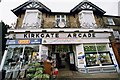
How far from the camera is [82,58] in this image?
40.0 ft

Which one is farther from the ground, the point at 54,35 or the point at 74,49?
the point at 54,35

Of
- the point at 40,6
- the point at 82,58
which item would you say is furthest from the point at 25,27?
the point at 82,58

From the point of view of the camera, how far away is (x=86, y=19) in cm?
1488

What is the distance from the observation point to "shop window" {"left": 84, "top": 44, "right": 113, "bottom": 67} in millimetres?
12297

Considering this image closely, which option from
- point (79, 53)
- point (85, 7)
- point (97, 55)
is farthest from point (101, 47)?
point (85, 7)

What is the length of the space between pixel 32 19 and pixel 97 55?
7416mm

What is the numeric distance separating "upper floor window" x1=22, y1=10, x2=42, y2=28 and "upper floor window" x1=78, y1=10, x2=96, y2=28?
173 inches

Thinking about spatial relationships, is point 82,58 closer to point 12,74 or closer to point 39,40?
point 39,40

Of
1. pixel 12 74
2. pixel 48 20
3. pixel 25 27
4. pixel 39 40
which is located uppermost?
pixel 48 20

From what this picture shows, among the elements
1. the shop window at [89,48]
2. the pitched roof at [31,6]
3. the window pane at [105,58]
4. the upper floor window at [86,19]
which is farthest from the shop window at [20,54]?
the window pane at [105,58]

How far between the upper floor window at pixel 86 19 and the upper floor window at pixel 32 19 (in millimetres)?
4402

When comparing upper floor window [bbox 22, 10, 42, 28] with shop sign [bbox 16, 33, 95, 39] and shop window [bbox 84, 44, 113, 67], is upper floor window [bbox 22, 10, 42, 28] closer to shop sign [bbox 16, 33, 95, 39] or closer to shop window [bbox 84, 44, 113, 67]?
shop sign [bbox 16, 33, 95, 39]

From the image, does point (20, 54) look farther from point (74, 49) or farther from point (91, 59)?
point (91, 59)

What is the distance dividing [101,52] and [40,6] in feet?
26.4
